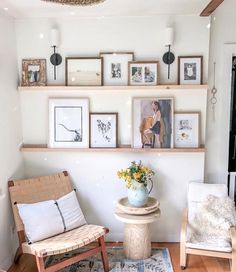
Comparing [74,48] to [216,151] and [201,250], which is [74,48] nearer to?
[216,151]

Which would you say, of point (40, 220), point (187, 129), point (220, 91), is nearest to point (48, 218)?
point (40, 220)

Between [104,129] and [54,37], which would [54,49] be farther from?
[104,129]

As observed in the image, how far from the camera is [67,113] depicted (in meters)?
3.37

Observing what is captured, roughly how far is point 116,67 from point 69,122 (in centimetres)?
76

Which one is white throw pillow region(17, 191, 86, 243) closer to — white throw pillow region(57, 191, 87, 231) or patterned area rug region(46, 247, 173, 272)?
white throw pillow region(57, 191, 87, 231)

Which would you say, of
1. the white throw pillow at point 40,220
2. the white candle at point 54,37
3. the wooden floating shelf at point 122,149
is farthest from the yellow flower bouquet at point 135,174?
the white candle at point 54,37

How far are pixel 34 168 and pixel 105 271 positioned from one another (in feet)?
4.37

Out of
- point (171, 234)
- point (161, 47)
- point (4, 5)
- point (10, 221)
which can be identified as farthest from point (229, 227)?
point (4, 5)

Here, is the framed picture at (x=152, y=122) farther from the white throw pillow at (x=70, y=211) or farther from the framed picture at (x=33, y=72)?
the framed picture at (x=33, y=72)

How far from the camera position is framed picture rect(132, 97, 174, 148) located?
3299 millimetres

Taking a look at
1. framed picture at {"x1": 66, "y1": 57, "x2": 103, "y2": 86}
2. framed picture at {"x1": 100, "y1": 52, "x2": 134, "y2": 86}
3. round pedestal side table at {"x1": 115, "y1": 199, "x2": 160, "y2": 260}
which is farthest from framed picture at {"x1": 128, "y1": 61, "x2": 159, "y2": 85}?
round pedestal side table at {"x1": 115, "y1": 199, "x2": 160, "y2": 260}

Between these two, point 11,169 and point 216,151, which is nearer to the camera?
point 11,169

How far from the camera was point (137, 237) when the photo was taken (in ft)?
10.1

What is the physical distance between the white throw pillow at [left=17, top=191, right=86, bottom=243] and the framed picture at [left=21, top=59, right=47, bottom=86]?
4.10ft
